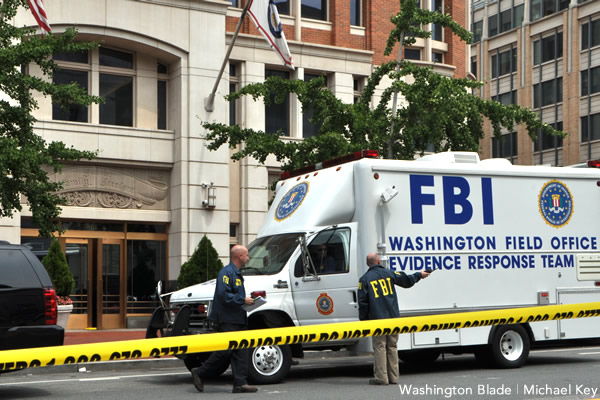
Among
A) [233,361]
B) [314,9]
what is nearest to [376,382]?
[233,361]

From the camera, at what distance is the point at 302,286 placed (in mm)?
12594

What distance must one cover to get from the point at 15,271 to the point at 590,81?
4544cm

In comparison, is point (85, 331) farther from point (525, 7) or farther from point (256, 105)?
point (525, 7)

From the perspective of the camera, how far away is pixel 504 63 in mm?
60031

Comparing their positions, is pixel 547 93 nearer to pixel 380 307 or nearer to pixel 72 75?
pixel 72 75

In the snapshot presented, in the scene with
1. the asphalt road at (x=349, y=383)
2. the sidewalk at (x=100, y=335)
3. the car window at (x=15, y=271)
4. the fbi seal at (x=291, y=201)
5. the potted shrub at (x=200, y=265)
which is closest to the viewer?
the asphalt road at (x=349, y=383)

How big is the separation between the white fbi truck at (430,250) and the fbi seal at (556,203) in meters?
0.02

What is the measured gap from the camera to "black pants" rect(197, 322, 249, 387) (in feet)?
35.0

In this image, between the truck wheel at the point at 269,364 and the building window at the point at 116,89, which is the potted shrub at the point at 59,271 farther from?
the truck wheel at the point at 269,364

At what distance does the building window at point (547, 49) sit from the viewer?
54.5 metres

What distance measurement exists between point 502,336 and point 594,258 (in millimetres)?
2184

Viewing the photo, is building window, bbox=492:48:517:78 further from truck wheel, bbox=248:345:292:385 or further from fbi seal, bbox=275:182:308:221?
truck wheel, bbox=248:345:292:385

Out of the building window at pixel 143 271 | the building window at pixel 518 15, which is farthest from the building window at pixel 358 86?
the building window at pixel 518 15

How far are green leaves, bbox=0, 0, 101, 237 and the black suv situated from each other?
215 inches
